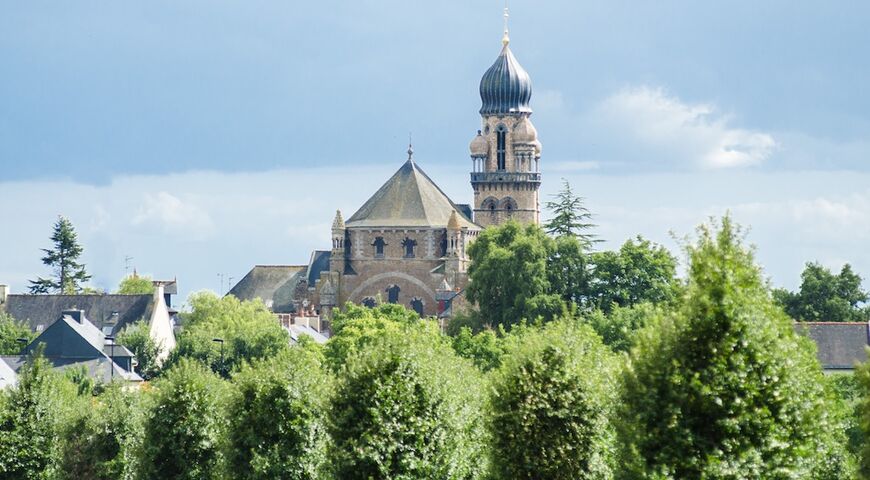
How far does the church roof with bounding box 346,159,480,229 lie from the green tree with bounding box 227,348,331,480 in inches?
4703

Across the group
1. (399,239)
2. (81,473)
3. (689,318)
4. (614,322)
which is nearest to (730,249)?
(689,318)

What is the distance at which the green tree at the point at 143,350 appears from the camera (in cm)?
13738

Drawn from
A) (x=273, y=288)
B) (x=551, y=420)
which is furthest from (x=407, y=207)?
(x=551, y=420)

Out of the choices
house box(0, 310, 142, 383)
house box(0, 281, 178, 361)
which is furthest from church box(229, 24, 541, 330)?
house box(0, 310, 142, 383)

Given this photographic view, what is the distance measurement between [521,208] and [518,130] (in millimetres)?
7307

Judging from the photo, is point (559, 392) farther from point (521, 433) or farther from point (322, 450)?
point (322, 450)

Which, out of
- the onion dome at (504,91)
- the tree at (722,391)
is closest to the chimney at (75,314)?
the onion dome at (504,91)

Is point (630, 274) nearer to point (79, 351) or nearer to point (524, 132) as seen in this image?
point (79, 351)

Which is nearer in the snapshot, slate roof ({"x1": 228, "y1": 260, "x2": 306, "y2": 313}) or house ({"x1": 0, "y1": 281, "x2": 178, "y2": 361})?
house ({"x1": 0, "y1": 281, "x2": 178, "y2": 361})

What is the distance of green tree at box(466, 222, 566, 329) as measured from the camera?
130 m

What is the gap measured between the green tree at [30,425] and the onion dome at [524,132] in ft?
395

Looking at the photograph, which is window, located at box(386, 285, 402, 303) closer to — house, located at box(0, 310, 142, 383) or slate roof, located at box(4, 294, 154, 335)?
slate roof, located at box(4, 294, 154, 335)

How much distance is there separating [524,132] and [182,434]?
126133 millimetres

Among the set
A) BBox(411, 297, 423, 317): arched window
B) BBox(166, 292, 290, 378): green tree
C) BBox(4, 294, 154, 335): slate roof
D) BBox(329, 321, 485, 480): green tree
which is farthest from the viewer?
BBox(411, 297, 423, 317): arched window
